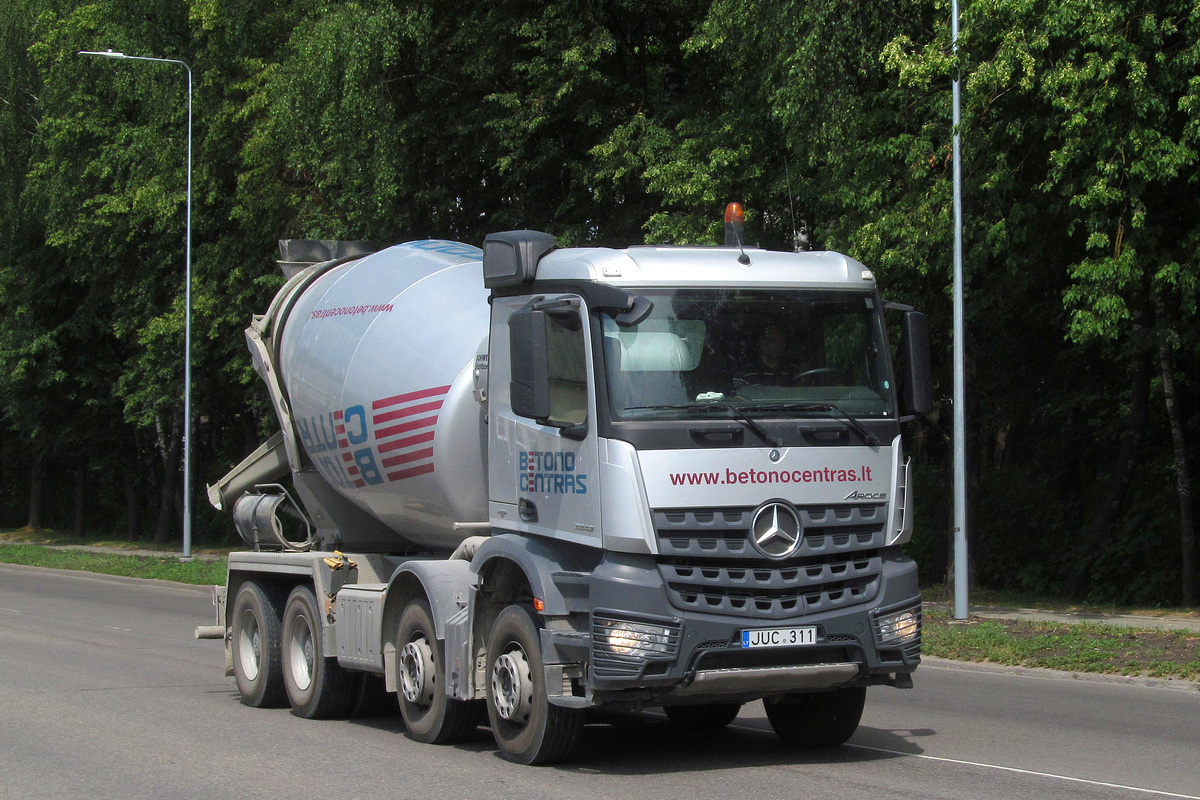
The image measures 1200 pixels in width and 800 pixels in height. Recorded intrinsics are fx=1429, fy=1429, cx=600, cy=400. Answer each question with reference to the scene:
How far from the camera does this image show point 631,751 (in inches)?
365

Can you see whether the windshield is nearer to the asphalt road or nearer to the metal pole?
the asphalt road

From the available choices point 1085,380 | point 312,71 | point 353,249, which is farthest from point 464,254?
point 1085,380

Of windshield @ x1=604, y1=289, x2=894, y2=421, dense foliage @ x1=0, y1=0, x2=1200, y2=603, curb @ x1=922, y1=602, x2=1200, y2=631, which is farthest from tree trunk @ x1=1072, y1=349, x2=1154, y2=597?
windshield @ x1=604, y1=289, x2=894, y2=421

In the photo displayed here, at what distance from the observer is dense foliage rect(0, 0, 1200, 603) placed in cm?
1695

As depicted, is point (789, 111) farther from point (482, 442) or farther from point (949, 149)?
point (482, 442)

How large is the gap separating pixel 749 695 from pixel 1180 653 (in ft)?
25.3

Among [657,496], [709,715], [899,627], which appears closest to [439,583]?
[657,496]

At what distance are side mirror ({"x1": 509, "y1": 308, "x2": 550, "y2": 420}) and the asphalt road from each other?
213 centimetres

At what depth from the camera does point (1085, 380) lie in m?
25.0

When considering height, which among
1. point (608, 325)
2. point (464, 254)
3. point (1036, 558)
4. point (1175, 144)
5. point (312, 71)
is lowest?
point (1036, 558)

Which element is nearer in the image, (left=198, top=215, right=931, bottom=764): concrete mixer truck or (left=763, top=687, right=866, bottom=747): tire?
(left=198, top=215, right=931, bottom=764): concrete mixer truck

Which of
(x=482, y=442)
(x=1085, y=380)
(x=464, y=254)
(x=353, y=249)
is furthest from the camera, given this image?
(x=1085, y=380)

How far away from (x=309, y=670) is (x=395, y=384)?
8.84 feet

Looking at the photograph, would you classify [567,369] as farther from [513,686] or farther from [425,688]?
[425,688]
